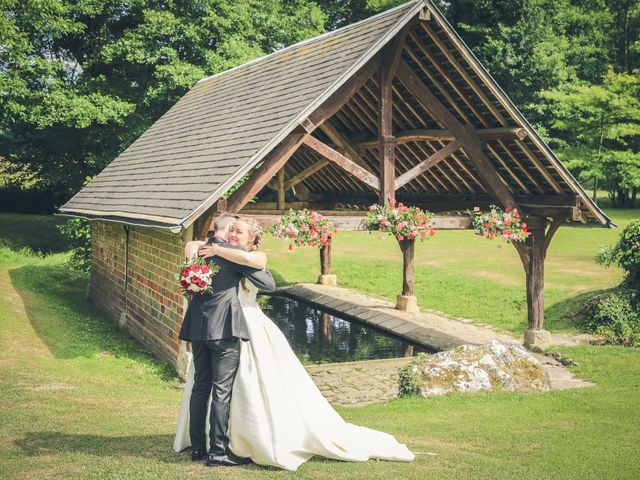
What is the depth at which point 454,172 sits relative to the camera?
13680 millimetres

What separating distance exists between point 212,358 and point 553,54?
3248cm

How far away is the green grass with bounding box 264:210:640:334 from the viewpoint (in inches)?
609

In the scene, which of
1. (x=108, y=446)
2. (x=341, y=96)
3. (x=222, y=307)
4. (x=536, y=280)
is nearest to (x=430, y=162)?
(x=341, y=96)

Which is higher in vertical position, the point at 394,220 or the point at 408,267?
the point at 394,220

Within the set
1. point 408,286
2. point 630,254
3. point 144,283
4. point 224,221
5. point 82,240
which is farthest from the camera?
point 82,240

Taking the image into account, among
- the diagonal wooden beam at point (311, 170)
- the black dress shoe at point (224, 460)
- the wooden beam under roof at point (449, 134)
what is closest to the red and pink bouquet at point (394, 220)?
the wooden beam under roof at point (449, 134)

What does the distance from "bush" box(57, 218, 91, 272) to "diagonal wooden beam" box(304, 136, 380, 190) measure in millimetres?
10146

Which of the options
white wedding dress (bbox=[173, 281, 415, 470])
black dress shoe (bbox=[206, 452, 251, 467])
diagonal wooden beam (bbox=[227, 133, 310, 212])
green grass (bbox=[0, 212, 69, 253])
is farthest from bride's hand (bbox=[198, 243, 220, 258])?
green grass (bbox=[0, 212, 69, 253])

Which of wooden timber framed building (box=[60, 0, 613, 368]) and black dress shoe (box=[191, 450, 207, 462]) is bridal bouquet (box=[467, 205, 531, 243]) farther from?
black dress shoe (box=[191, 450, 207, 462])

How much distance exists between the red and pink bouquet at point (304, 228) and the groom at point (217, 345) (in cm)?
432

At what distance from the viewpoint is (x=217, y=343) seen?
4.77 m

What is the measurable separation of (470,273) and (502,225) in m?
8.59

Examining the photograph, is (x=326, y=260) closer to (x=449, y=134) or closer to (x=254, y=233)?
(x=449, y=134)

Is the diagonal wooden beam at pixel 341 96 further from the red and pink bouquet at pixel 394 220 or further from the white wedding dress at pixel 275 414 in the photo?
the white wedding dress at pixel 275 414
